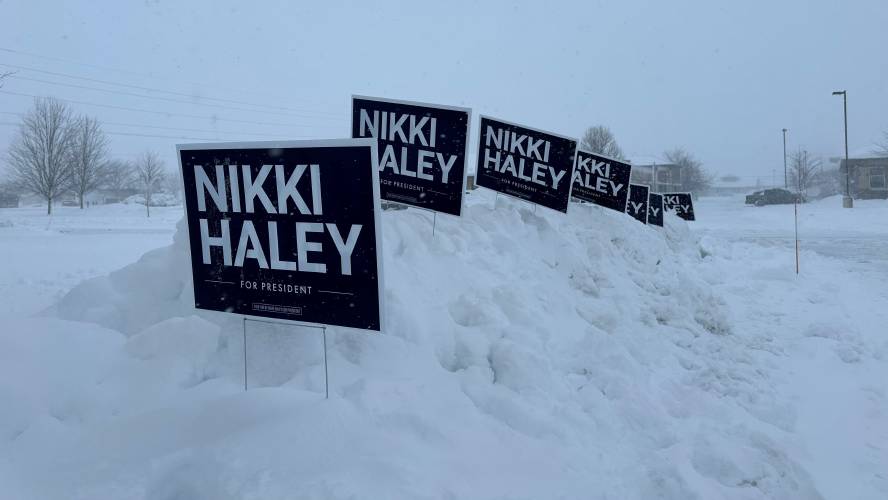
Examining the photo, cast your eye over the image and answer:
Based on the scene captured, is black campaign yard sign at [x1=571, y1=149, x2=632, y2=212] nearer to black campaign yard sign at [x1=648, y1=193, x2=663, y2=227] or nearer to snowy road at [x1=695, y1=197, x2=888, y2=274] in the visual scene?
black campaign yard sign at [x1=648, y1=193, x2=663, y2=227]

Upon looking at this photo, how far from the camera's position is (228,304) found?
3547mm

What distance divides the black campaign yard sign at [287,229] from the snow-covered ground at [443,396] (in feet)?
1.61

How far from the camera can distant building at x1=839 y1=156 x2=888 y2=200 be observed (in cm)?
5256

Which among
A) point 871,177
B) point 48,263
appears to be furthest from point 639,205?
point 871,177

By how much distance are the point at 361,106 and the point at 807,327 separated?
23.2 ft

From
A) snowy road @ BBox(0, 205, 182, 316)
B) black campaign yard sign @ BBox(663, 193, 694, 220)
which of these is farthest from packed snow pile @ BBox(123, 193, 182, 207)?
black campaign yard sign @ BBox(663, 193, 694, 220)

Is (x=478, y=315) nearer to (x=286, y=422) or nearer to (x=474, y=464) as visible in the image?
(x=474, y=464)

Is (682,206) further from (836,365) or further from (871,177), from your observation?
(871,177)

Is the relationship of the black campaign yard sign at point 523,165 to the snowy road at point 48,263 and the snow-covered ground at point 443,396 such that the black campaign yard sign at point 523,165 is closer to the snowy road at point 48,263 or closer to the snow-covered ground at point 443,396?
the snow-covered ground at point 443,396

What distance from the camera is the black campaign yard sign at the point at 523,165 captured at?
30.8 feet

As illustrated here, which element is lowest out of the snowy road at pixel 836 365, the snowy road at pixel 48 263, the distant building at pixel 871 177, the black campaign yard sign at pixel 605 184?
the snowy road at pixel 836 365

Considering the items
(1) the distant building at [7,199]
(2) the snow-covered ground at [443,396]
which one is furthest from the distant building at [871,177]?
(1) the distant building at [7,199]

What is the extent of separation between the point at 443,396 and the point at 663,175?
7115 centimetres

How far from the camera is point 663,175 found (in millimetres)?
68438
